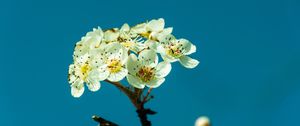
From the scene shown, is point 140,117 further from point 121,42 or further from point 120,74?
point 121,42

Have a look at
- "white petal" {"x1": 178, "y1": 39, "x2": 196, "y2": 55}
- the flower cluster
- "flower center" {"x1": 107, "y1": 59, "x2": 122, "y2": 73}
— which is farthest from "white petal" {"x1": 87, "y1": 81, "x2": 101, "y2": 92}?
"white petal" {"x1": 178, "y1": 39, "x2": 196, "y2": 55}

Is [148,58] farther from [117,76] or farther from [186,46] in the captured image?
[186,46]

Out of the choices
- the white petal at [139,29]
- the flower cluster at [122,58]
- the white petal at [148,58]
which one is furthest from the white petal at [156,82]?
the white petal at [139,29]

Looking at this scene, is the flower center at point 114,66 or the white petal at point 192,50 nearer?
the flower center at point 114,66

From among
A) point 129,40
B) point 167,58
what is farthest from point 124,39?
point 167,58

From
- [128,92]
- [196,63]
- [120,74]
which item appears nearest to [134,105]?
[128,92]

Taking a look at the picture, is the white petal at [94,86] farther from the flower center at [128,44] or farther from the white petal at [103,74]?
the flower center at [128,44]
